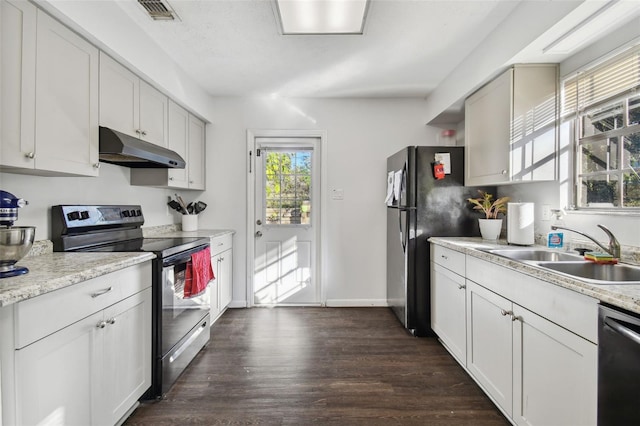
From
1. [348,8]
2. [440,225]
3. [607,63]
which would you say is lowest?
[440,225]

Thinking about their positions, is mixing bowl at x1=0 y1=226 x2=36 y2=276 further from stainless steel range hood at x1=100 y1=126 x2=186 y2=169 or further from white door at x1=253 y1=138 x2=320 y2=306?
white door at x1=253 y1=138 x2=320 y2=306

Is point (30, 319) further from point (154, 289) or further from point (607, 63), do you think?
point (607, 63)

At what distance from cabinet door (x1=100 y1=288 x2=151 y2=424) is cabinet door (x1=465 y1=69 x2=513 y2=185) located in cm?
252

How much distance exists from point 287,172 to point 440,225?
179cm

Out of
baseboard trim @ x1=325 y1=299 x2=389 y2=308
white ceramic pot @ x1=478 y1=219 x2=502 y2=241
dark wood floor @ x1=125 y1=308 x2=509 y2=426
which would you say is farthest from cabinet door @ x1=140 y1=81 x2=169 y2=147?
white ceramic pot @ x1=478 y1=219 x2=502 y2=241

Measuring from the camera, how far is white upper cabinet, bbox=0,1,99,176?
1.32m

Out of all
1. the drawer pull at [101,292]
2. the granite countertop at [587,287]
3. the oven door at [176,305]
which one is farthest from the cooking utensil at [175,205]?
the granite countertop at [587,287]

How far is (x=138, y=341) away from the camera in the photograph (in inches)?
68.2

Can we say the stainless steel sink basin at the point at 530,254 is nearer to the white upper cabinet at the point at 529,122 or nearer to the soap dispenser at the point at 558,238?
the soap dispenser at the point at 558,238

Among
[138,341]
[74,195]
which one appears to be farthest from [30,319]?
[74,195]

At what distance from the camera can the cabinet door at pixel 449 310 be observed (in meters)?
2.15

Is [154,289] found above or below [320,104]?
below

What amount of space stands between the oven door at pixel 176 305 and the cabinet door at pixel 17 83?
0.87m

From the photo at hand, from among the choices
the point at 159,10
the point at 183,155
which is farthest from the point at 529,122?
the point at 183,155
